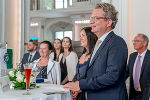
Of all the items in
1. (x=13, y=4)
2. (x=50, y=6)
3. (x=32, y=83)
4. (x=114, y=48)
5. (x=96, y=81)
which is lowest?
(x=32, y=83)

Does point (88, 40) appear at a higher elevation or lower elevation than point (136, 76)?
higher

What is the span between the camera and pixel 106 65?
164cm

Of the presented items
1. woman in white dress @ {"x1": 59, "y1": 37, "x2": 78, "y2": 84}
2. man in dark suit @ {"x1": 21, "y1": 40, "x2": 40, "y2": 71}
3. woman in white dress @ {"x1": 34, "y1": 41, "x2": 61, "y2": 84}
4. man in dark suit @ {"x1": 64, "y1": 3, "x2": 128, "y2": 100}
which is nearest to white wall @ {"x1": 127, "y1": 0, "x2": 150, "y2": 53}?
woman in white dress @ {"x1": 59, "y1": 37, "x2": 78, "y2": 84}

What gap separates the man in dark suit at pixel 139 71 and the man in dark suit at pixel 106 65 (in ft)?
4.99

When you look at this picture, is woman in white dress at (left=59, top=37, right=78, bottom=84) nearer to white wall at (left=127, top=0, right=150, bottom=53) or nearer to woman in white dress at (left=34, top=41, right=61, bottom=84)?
woman in white dress at (left=34, top=41, right=61, bottom=84)

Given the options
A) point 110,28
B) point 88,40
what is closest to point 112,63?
point 110,28

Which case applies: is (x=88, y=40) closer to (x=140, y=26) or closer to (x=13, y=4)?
(x=140, y=26)

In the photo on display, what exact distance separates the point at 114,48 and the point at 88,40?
93cm

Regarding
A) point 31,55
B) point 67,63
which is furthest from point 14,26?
point 67,63

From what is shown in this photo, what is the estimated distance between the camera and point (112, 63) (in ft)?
5.13

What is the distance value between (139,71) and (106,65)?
1.84 meters

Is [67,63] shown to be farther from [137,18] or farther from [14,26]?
[14,26]

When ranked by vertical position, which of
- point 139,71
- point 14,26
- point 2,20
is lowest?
point 139,71

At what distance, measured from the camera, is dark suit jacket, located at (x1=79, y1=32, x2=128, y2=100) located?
5.15 ft
